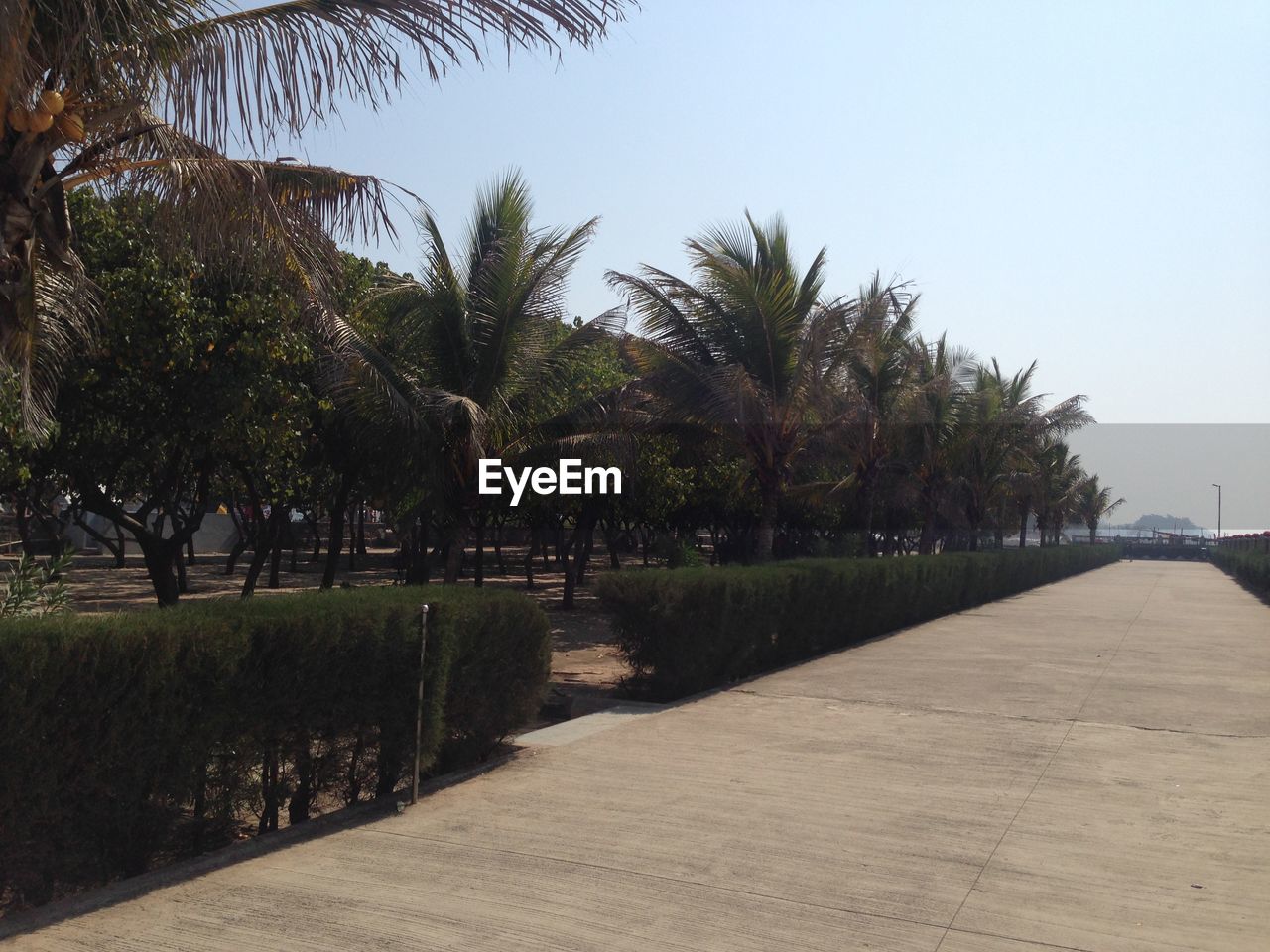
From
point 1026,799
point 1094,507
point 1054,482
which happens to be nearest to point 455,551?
point 1026,799

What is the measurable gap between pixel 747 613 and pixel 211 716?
7.59 metres

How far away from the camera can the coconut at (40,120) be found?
5.16 metres

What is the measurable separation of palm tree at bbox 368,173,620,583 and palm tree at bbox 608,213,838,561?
1.81 metres

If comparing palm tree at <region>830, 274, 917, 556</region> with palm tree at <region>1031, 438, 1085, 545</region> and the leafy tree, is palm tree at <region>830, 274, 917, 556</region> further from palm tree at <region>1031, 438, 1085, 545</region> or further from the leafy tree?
palm tree at <region>1031, 438, 1085, 545</region>

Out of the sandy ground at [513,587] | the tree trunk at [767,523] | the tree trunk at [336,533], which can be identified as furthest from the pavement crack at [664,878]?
the tree trunk at [336,533]

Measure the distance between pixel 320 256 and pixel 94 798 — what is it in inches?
154

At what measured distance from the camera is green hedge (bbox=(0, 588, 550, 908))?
457 cm

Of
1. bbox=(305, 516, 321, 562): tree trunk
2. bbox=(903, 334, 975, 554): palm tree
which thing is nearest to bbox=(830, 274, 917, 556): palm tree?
bbox=(903, 334, 975, 554): palm tree

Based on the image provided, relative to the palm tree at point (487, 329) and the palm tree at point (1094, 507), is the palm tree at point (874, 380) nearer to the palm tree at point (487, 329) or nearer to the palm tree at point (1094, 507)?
the palm tree at point (487, 329)

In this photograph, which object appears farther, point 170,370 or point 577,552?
point 577,552

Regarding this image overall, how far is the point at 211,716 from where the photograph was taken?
5.33 meters

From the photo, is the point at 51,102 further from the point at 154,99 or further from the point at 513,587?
the point at 513,587

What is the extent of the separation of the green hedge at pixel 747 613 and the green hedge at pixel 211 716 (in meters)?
3.29

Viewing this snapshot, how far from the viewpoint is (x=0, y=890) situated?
467 centimetres
